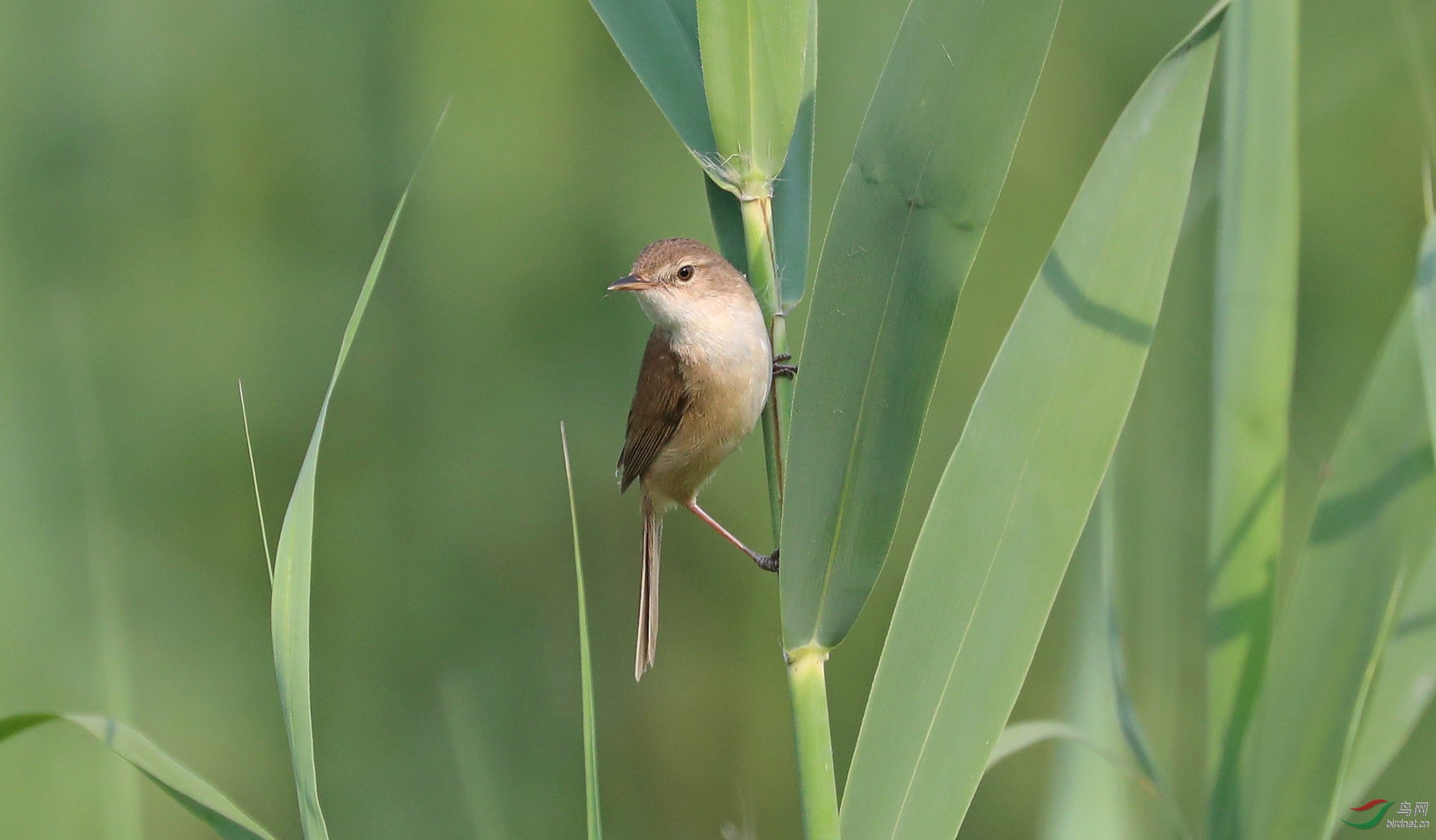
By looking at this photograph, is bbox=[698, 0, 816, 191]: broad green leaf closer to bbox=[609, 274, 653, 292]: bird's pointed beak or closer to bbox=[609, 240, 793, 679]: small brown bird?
bbox=[609, 240, 793, 679]: small brown bird

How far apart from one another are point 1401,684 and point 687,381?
59.8 inches

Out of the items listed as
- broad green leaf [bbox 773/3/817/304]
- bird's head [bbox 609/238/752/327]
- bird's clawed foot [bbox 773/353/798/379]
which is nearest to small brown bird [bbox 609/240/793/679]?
bird's head [bbox 609/238/752/327]

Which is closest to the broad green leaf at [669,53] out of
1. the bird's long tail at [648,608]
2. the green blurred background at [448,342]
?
the bird's long tail at [648,608]

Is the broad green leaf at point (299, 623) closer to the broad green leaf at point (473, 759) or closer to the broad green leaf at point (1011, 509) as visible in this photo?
the broad green leaf at point (1011, 509)

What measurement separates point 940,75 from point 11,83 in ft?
10.0

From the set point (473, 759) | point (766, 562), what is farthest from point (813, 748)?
point (473, 759)

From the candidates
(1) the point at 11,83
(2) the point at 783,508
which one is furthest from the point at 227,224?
(2) the point at 783,508

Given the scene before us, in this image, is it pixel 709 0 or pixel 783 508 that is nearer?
pixel 783 508

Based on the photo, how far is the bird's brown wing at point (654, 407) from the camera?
2.56 metres

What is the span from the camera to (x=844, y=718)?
3129mm

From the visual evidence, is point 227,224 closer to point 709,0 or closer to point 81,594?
point 81,594

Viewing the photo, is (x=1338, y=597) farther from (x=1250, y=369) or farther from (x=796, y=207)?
(x=796, y=207)

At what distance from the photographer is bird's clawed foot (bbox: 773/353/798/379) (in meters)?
1.58

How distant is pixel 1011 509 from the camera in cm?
122
